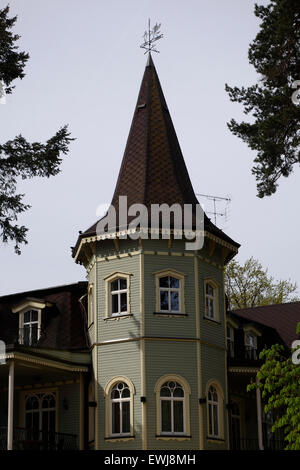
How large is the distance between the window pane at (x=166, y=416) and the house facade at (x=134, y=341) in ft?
0.10

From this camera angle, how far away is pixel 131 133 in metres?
29.3

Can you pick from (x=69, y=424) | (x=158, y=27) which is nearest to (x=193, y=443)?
(x=69, y=424)

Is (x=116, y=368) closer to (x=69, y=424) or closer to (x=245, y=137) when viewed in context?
(x=69, y=424)

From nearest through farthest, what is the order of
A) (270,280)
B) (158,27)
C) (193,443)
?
1. (193,443)
2. (158,27)
3. (270,280)

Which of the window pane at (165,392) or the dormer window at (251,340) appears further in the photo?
the dormer window at (251,340)

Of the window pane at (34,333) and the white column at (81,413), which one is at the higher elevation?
the window pane at (34,333)

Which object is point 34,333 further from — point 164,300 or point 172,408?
point 172,408

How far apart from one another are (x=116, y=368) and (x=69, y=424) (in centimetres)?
264

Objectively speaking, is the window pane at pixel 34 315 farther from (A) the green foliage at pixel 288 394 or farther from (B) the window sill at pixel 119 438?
(A) the green foliage at pixel 288 394

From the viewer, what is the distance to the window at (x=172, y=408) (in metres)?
24.5

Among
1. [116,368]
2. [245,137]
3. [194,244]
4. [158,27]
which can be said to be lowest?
[116,368]

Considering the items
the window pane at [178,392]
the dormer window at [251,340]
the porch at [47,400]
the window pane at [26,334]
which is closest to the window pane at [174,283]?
the window pane at [178,392]

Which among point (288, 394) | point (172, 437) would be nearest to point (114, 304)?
point (172, 437)

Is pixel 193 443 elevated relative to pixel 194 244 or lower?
lower
